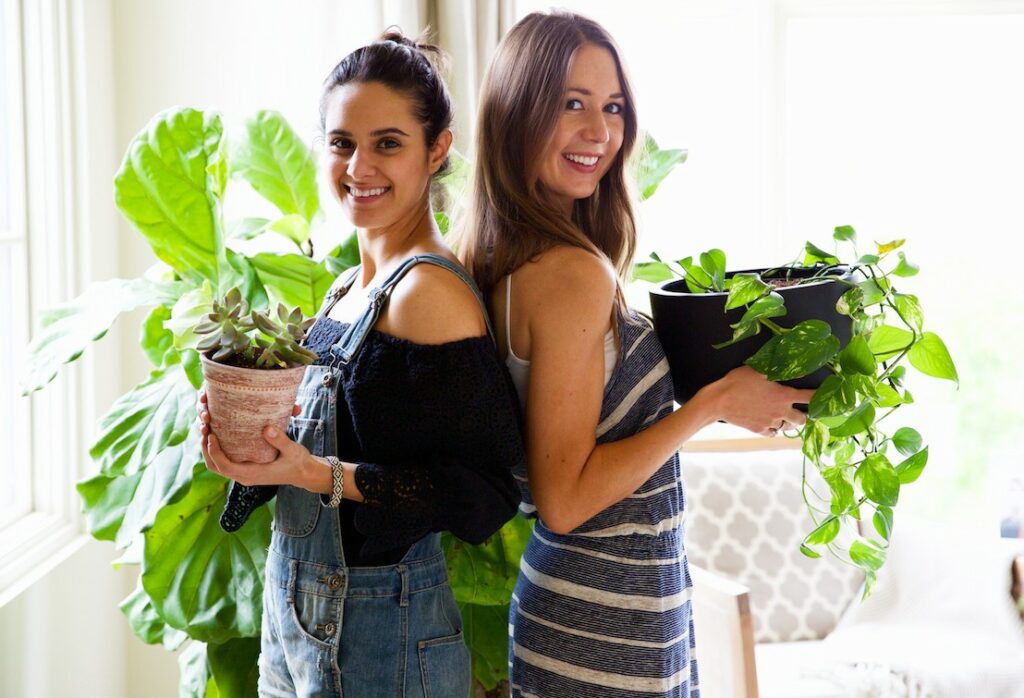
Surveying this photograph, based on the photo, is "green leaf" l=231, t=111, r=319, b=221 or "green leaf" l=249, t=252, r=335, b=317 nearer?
"green leaf" l=249, t=252, r=335, b=317

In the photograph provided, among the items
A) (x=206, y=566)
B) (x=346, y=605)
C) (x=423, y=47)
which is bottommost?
(x=206, y=566)

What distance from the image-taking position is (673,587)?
133 centimetres

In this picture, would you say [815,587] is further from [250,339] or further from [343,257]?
[250,339]

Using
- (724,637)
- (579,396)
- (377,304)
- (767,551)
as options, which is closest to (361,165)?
(377,304)

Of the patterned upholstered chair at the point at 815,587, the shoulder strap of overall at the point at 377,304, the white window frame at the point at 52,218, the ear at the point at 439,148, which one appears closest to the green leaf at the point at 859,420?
the shoulder strap of overall at the point at 377,304

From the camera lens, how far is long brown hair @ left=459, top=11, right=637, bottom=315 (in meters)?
1.32

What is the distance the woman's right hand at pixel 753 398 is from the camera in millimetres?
1277

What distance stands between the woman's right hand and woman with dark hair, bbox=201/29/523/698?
27cm

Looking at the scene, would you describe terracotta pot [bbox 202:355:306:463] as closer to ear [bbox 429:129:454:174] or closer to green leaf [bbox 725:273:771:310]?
ear [bbox 429:129:454:174]

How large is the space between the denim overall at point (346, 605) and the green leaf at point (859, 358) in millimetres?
431

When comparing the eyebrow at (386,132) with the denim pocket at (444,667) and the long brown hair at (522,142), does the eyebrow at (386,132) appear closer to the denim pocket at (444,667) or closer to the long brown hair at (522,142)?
the long brown hair at (522,142)

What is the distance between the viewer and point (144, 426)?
4.93ft

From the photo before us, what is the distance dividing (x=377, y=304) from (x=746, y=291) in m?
0.43

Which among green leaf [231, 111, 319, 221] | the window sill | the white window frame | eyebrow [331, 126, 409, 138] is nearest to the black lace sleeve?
eyebrow [331, 126, 409, 138]
